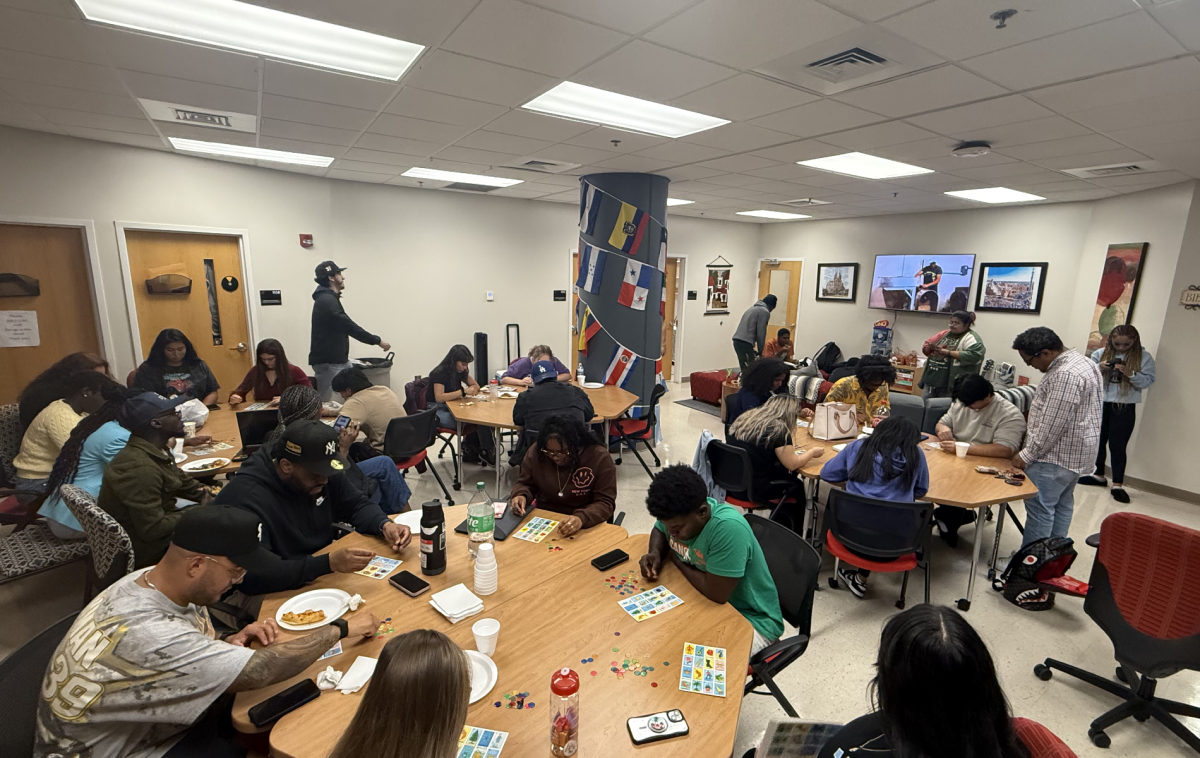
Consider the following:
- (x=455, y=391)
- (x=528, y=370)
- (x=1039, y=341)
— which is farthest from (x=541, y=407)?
(x=1039, y=341)

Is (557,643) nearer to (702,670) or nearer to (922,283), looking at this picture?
(702,670)

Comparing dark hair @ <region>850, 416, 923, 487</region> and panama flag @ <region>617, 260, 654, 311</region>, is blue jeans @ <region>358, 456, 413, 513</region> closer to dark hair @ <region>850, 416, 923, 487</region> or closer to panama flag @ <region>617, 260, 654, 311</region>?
dark hair @ <region>850, 416, 923, 487</region>

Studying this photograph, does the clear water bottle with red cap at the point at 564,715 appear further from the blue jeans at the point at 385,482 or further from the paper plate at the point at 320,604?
the blue jeans at the point at 385,482

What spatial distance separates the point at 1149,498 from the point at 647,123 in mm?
5991

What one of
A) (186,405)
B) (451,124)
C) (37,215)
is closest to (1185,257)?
(451,124)

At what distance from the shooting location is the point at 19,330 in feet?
15.8

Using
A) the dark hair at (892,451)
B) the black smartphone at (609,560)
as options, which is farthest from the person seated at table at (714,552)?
the dark hair at (892,451)

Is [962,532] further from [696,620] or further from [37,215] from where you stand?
[37,215]

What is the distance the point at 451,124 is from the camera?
3949 millimetres

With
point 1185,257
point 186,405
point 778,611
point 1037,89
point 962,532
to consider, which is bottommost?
point 962,532

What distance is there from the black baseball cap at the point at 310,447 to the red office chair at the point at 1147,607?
11.3 ft

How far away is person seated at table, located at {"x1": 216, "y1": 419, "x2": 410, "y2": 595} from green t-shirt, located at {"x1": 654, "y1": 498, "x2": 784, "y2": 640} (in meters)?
1.30

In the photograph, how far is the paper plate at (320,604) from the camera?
190 cm

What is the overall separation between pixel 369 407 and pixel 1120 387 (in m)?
6.95
